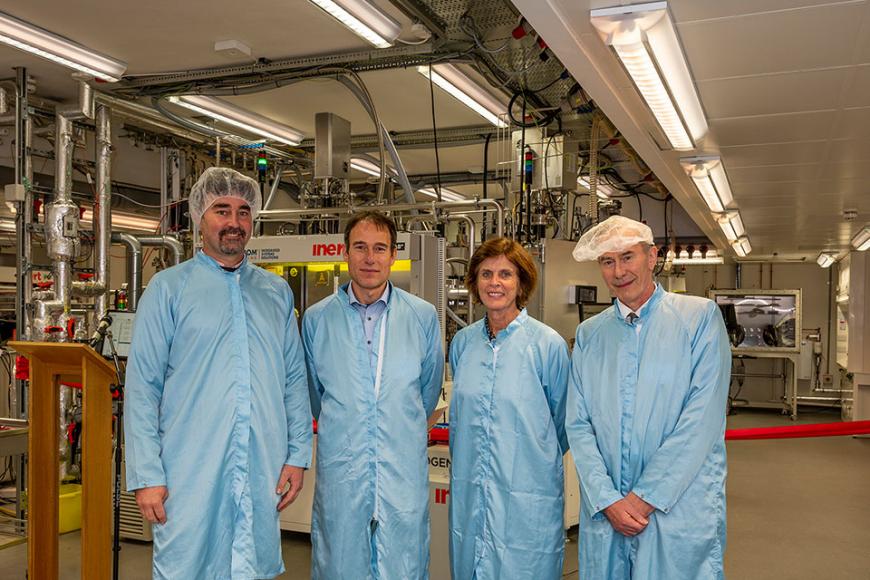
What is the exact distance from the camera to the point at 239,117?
547cm

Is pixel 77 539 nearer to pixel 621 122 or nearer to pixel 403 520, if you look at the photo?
pixel 403 520

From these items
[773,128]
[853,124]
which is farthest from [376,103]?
[853,124]

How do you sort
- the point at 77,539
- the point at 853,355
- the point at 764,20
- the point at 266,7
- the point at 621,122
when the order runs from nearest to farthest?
the point at 764,20 < the point at 621,122 < the point at 266,7 < the point at 77,539 < the point at 853,355

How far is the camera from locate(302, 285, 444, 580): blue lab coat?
7.14 ft

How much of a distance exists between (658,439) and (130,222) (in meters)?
5.99

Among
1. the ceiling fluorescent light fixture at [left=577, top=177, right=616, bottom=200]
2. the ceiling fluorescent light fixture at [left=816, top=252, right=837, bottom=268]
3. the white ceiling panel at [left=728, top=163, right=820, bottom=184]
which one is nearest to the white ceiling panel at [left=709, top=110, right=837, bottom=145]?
the white ceiling panel at [left=728, top=163, right=820, bottom=184]

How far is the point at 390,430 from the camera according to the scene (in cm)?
221

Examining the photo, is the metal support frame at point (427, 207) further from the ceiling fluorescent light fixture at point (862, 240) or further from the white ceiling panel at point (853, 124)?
the ceiling fluorescent light fixture at point (862, 240)

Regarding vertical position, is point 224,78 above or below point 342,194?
above

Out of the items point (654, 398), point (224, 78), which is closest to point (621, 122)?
point (654, 398)

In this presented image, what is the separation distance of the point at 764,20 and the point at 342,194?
10.3 ft

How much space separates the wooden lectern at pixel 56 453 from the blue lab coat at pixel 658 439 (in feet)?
5.26

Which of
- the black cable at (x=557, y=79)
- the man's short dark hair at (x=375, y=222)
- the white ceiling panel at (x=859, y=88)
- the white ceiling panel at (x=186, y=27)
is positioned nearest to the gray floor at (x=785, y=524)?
the man's short dark hair at (x=375, y=222)

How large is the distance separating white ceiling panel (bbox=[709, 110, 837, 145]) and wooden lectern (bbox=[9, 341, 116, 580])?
302 centimetres
